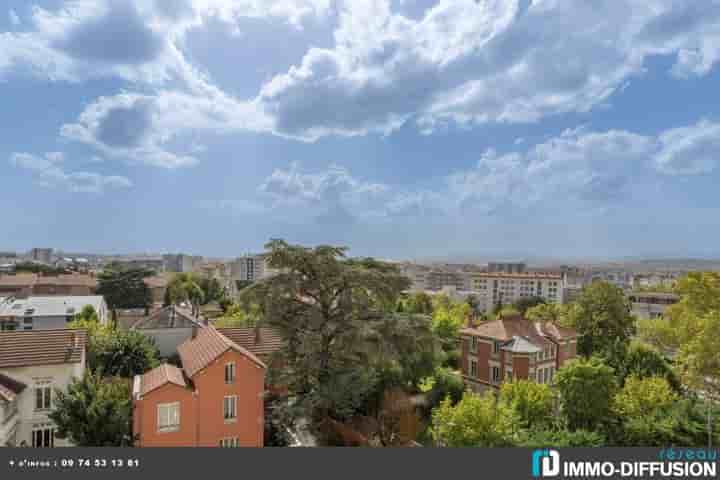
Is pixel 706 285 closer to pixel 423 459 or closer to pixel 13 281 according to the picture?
pixel 423 459

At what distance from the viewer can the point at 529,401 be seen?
16562 millimetres

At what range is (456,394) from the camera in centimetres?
2206

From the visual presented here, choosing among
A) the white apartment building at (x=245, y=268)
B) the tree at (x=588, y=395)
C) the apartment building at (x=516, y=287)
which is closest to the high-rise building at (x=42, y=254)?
the white apartment building at (x=245, y=268)

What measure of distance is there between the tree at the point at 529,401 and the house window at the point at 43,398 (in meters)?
16.9

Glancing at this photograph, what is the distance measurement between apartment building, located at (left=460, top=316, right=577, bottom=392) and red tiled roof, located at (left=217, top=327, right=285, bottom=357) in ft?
48.1

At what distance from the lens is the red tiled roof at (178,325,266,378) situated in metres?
15.0

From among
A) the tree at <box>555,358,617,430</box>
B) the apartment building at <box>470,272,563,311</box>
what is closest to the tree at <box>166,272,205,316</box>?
the tree at <box>555,358,617,430</box>

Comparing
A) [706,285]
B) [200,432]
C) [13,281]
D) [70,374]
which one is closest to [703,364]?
[706,285]

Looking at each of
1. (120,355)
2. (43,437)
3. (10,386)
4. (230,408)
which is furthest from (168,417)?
(120,355)

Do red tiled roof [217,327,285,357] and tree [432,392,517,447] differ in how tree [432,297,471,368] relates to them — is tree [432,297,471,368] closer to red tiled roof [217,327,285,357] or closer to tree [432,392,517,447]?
red tiled roof [217,327,285,357]

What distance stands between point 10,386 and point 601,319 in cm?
3416

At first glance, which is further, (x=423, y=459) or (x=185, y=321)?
(x=185, y=321)

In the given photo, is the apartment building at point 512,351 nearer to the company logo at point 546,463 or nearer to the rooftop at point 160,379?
the company logo at point 546,463

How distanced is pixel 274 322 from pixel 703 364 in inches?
658
